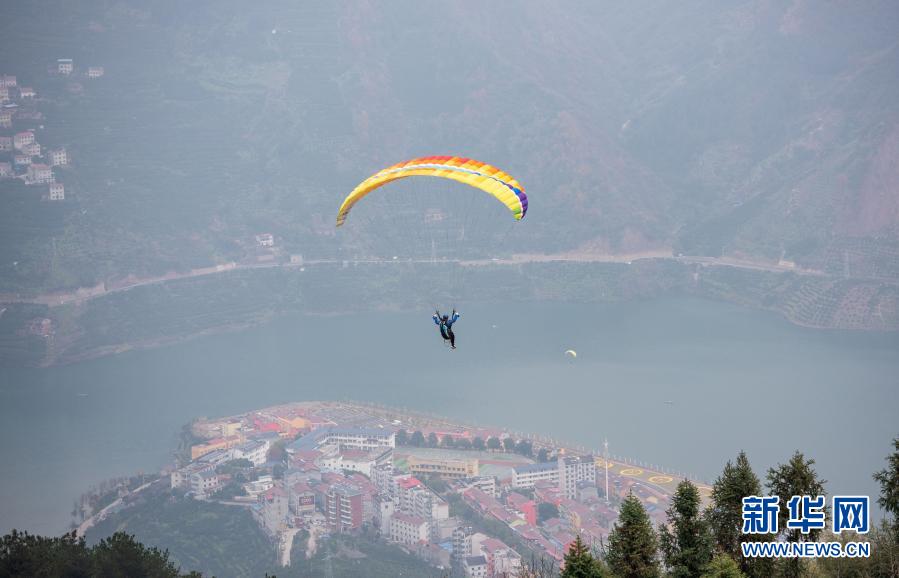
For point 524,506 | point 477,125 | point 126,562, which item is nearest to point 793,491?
point 126,562

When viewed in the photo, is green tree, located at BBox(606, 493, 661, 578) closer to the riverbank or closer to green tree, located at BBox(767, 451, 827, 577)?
green tree, located at BBox(767, 451, 827, 577)

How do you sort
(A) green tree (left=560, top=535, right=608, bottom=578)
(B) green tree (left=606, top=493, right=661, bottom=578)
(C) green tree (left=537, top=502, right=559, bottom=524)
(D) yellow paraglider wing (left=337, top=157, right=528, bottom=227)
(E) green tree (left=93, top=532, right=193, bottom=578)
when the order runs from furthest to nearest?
(C) green tree (left=537, top=502, right=559, bottom=524)
(E) green tree (left=93, top=532, right=193, bottom=578)
(D) yellow paraglider wing (left=337, top=157, right=528, bottom=227)
(B) green tree (left=606, top=493, right=661, bottom=578)
(A) green tree (left=560, top=535, right=608, bottom=578)

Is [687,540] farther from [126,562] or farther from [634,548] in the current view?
[126,562]

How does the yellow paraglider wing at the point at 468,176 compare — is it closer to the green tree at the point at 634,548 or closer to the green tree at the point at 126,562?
the green tree at the point at 634,548

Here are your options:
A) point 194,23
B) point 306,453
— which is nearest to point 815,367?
point 306,453

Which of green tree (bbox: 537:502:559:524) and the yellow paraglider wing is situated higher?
the yellow paraglider wing

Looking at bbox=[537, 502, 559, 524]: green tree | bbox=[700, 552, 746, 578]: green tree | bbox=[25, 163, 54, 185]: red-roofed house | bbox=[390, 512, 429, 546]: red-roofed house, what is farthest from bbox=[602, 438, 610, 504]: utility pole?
bbox=[25, 163, 54, 185]: red-roofed house

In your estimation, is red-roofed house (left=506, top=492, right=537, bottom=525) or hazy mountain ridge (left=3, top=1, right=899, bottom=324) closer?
red-roofed house (left=506, top=492, right=537, bottom=525)
